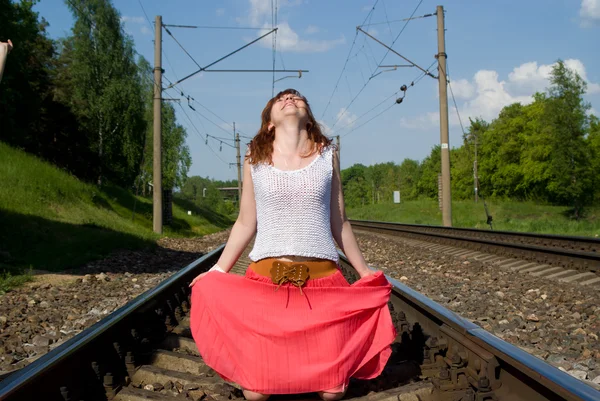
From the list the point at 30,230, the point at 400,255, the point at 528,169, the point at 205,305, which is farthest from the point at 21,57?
the point at 528,169

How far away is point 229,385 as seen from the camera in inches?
116

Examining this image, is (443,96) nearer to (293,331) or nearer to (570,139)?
A: (293,331)

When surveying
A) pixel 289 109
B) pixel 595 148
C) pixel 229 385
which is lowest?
pixel 229 385

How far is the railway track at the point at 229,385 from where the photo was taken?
2.38 metres

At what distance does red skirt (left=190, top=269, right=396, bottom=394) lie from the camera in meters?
2.63

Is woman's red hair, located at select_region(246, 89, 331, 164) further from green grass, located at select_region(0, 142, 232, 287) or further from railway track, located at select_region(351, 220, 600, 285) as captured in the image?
green grass, located at select_region(0, 142, 232, 287)

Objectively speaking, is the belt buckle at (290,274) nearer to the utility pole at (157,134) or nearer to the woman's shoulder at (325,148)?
the woman's shoulder at (325,148)

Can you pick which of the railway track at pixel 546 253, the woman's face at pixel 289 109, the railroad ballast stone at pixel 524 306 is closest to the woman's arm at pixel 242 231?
the woman's face at pixel 289 109

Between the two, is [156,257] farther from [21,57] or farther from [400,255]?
[21,57]

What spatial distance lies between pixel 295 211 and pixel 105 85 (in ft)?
131

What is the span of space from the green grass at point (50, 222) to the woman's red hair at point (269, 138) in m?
6.32

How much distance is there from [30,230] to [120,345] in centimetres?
1073

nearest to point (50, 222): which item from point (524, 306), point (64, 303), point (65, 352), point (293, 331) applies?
point (64, 303)

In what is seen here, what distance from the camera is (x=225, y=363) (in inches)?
108
